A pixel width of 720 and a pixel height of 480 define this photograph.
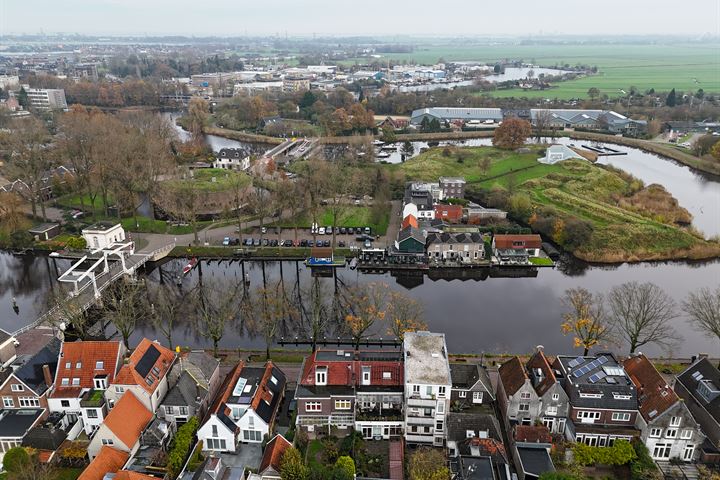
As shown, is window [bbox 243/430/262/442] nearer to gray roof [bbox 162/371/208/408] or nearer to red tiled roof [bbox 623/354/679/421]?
gray roof [bbox 162/371/208/408]

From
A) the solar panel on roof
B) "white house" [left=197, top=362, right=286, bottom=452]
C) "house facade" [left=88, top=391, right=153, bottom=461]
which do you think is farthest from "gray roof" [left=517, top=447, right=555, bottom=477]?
the solar panel on roof

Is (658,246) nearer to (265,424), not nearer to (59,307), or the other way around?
(265,424)

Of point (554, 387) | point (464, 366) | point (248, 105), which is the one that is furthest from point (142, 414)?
point (248, 105)

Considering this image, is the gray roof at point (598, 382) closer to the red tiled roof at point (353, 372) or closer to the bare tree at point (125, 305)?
the red tiled roof at point (353, 372)

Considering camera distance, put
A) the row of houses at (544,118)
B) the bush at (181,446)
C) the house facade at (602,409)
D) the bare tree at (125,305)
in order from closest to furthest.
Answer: the bush at (181,446) < the house facade at (602,409) < the bare tree at (125,305) < the row of houses at (544,118)

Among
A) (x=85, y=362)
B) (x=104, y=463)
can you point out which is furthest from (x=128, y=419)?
(x=85, y=362)

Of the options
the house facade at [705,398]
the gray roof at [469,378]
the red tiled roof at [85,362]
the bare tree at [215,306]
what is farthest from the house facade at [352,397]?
the house facade at [705,398]

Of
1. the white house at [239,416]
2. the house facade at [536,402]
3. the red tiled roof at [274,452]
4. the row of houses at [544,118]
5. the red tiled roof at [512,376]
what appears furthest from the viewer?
the row of houses at [544,118]
